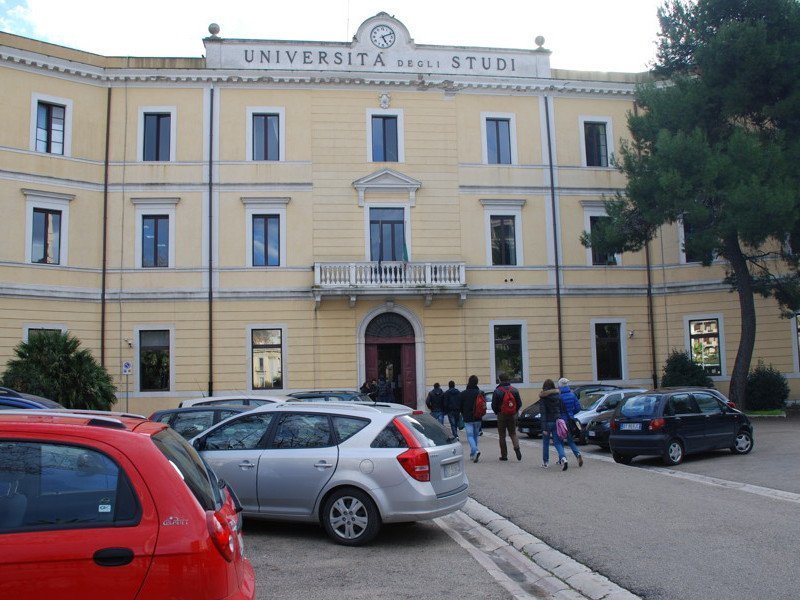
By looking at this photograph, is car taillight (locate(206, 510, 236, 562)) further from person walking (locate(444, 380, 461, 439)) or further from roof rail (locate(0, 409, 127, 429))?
person walking (locate(444, 380, 461, 439))

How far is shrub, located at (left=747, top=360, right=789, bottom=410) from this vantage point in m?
26.9

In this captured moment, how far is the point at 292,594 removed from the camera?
6551mm

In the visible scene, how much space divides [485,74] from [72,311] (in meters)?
18.2

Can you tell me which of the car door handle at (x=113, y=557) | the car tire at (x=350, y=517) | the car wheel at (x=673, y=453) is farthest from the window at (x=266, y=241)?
the car door handle at (x=113, y=557)

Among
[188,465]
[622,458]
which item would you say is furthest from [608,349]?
[188,465]

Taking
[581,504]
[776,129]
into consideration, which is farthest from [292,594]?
[776,129]

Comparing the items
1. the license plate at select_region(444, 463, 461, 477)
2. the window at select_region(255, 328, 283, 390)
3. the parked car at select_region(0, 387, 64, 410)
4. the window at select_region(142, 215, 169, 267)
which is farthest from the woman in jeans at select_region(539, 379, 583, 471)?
the window at select_region(142, 215, 169, 267)

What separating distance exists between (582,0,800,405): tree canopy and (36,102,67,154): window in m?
20.0

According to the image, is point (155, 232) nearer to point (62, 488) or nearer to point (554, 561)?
point (554, 561)

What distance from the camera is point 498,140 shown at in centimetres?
3042

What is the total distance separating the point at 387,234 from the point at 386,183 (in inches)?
77.5

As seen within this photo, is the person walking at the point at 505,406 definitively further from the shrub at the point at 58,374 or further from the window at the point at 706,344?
the window at the point at 706,344

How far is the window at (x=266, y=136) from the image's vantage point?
95.1 ft

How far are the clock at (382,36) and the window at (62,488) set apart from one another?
27.9m
